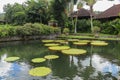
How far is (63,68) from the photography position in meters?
9.68

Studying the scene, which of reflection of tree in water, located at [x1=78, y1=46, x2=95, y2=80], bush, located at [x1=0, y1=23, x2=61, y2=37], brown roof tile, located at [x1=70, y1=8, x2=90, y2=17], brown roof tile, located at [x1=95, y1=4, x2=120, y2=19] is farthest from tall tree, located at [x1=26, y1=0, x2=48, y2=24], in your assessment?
reflection of tree in water, located at [x1=78, y1=46, x2=95, y2=80]

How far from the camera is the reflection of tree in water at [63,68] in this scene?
28.0ft

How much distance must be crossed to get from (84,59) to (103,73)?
3.03m

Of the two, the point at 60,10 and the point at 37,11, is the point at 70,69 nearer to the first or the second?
the point at 60,10

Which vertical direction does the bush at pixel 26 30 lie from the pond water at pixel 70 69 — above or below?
above

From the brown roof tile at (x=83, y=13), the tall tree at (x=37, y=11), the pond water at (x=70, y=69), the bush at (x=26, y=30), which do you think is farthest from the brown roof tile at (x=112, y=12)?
the pond water at (x=70, y=69)

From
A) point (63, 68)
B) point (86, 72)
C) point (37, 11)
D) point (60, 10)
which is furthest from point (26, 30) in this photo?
point (86, 72)

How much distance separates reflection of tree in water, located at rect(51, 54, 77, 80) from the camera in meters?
8.53

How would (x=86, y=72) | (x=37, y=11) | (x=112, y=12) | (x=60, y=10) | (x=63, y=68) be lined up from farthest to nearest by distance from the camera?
1. (x=37, y=11)
2. (x=60, y=10)
3. (x=112, y=12)
4. (x=63, y=68)
5. (x=86, y=72)

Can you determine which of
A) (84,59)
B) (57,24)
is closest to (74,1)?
(57,24)

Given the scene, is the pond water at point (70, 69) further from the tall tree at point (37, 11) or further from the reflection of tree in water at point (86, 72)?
the tall tree at point (37, 11)

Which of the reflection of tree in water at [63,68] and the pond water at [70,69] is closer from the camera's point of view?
the pond water at [70,69]

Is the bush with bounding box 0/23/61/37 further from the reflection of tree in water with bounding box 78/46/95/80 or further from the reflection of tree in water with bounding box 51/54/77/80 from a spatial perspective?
the reflection of tree in water with bounding box 78/46/95/80

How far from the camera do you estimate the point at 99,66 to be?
33.0ft
